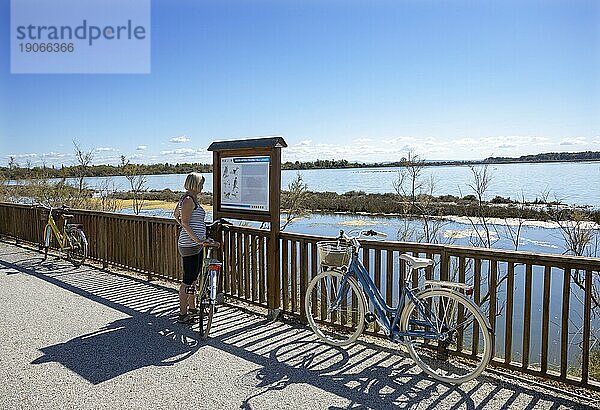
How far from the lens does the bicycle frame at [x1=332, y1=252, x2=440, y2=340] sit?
154 inches

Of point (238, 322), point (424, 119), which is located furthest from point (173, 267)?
point (424, 119)

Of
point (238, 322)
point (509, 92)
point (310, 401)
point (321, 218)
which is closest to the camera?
point (310, 401)

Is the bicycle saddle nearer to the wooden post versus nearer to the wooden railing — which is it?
the wooden railing

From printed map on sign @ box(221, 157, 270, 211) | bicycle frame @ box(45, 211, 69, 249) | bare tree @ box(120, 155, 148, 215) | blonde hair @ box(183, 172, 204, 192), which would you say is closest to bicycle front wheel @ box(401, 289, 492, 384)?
printed map on sign @ box(221, 157, 270, 211)

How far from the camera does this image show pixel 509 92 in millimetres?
10562

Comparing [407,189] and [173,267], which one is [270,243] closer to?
[173,267]

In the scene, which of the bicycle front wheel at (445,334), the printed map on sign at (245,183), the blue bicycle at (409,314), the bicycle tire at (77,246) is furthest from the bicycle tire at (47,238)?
the bicycle front wheel at (445,334)

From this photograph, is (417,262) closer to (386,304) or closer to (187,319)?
(386,304)

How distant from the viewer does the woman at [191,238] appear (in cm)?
505

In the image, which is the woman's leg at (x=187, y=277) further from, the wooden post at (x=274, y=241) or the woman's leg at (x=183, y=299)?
the wooden post at (x=274, y=241)

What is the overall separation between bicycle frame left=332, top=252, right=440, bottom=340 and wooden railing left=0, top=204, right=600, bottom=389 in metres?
0.28

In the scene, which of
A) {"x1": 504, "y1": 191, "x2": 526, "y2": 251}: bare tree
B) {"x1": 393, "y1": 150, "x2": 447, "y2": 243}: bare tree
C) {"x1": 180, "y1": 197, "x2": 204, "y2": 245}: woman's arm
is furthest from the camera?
{"x1": 393, "y1": 150, "x2": 447, "y2": 243}: bare tree

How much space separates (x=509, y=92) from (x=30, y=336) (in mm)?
9415

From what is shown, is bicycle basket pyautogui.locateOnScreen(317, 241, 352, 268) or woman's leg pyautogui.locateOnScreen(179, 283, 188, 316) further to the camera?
woman's leg pyautogui.locateOnScreen(179, 283, 188, 316)
